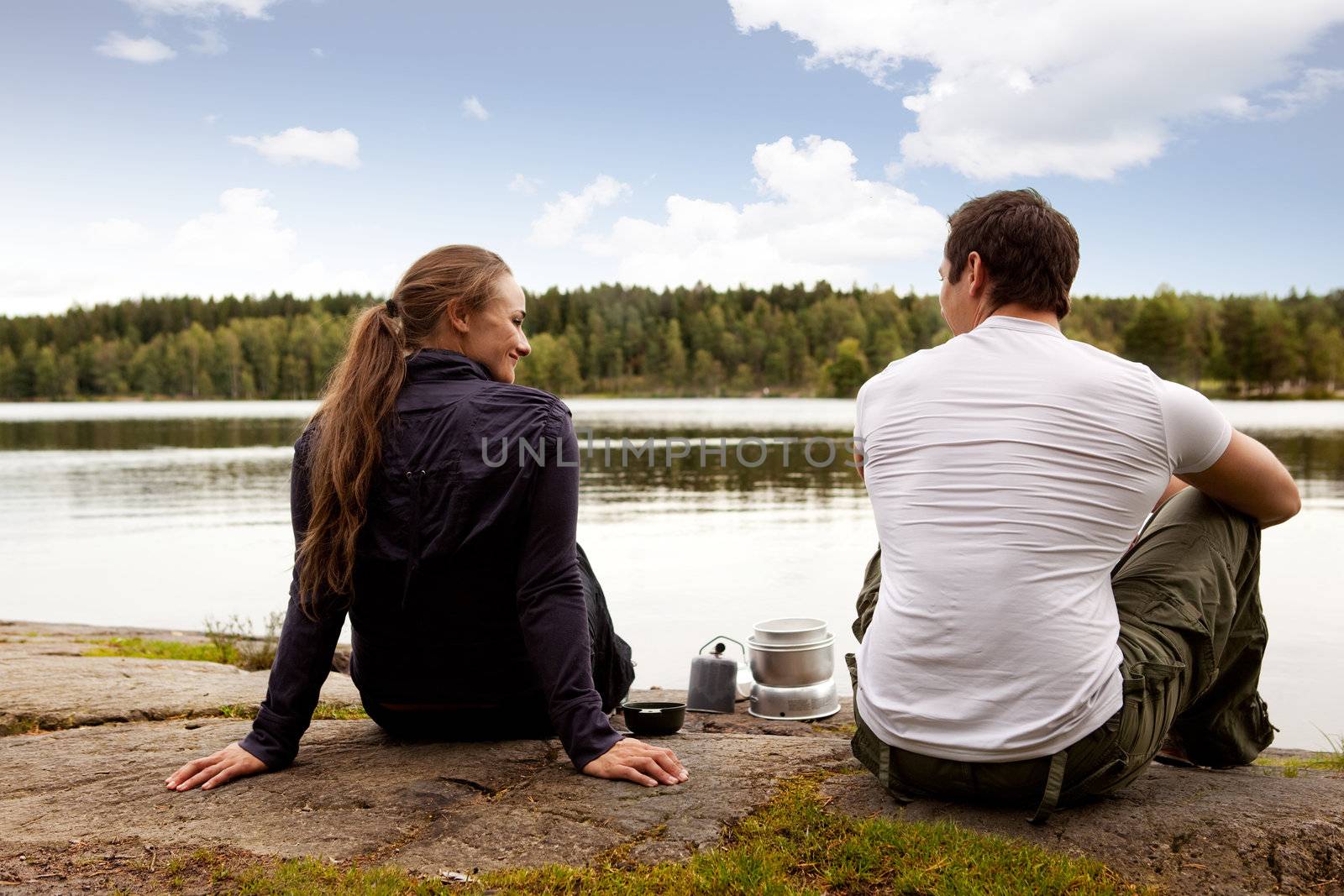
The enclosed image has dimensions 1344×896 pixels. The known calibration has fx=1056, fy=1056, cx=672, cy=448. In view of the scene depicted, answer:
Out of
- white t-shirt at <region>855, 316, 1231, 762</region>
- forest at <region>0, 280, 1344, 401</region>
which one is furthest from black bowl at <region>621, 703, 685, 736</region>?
forest at <region>0, 280, 1344, 401</region>

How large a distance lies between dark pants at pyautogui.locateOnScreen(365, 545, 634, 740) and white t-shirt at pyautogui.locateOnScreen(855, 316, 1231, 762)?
1082mm

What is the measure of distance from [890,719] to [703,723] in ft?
8.31

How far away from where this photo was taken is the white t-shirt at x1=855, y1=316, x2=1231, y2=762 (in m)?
2.45

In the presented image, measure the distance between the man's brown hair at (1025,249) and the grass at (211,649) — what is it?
554 cm

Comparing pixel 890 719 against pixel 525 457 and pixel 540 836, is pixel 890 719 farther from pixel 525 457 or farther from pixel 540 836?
pixel 525 457

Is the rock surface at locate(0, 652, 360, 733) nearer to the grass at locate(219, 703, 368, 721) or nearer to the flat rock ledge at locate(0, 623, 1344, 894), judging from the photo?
the grass at locate(219, 703, 368, 721)

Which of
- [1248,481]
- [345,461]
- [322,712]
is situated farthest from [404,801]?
[1248,481]

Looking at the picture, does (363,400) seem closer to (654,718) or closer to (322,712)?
(654,718)

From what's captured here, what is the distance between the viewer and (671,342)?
126875mm

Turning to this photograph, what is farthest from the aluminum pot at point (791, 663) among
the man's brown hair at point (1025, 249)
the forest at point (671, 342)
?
the forest at point (671, 342)

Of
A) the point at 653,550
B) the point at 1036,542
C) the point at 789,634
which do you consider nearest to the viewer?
the point at 1036,542

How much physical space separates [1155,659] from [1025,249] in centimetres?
107

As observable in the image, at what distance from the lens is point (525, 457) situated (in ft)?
9.43

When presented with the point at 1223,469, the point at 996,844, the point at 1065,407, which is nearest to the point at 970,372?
the point at 1065,407
